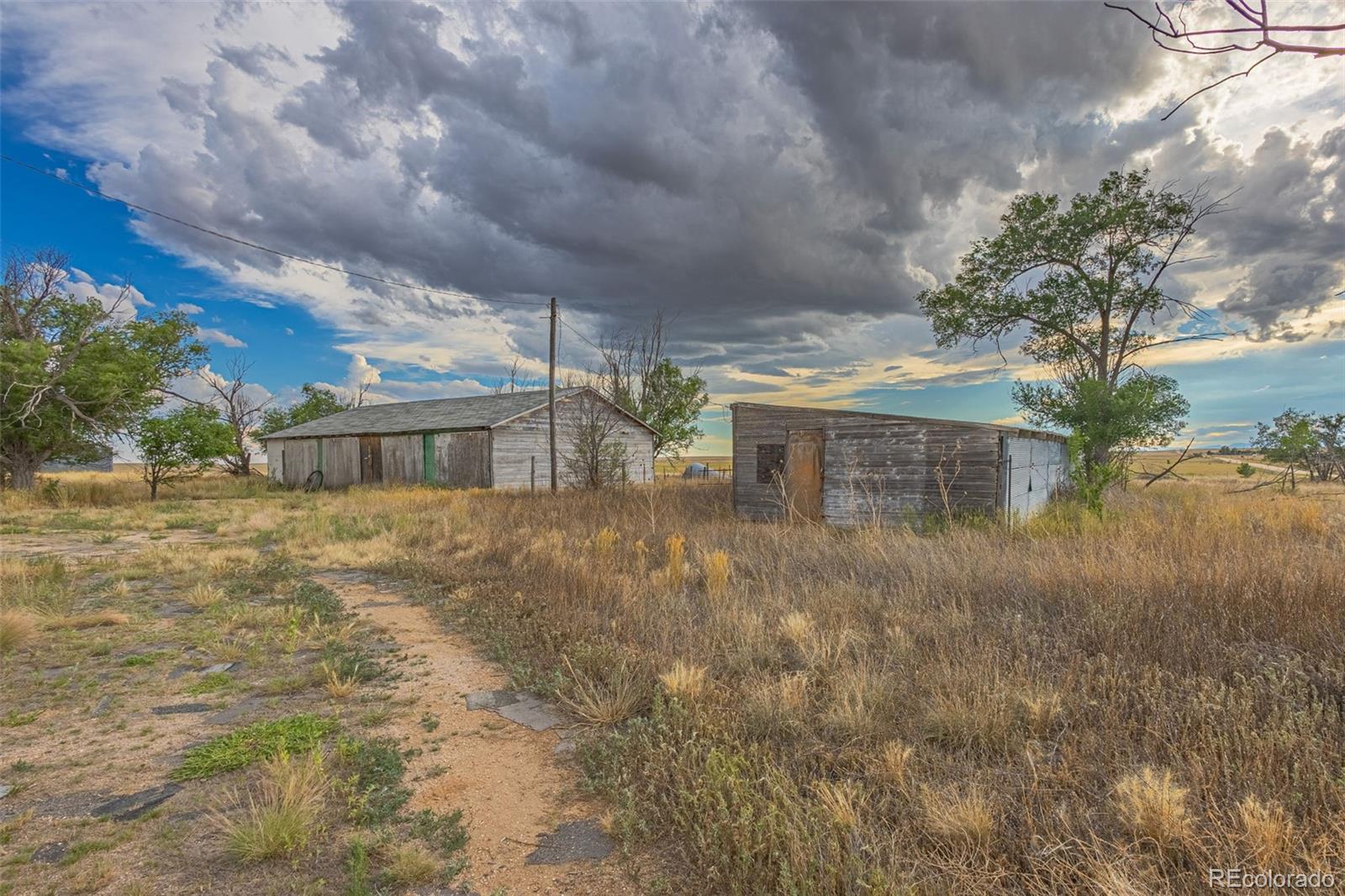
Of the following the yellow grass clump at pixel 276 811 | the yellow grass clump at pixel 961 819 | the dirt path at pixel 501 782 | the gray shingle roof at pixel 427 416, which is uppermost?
the gray shingle roof at pixel 427 416

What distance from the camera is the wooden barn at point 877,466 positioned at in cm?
1214

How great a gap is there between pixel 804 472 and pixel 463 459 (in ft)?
52.7

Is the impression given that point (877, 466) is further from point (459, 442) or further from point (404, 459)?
point (404, 459)

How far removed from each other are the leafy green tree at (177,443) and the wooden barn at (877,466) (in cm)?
2188

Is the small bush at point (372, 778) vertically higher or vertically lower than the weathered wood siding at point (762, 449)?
lower

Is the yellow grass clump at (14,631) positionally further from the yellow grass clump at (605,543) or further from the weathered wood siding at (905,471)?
the weathered wood siding at (905,471)

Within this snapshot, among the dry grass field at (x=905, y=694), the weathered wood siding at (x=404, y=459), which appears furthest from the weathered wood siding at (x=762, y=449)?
the weathered wood siding at (x=404, y=459)

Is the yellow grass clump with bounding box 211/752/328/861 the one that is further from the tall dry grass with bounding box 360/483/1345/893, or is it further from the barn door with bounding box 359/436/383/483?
the barn door with bounding box 359/436/383/483

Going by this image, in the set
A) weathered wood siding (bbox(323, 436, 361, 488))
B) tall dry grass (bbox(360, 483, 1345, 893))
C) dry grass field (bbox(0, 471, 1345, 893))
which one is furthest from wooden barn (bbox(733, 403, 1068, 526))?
weathered wood siding (bbox(323, 436, 361, 488))

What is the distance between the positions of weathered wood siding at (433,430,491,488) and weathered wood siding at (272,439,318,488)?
32.0 ft

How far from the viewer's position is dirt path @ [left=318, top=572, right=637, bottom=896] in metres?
2.71

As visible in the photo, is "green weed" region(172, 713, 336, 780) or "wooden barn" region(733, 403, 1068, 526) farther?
"wooden barn" region(733, 403, 1068, 526)

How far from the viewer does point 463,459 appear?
2492 cm

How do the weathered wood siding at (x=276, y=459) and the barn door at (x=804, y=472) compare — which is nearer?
the barn door at (x=804, y=472)
